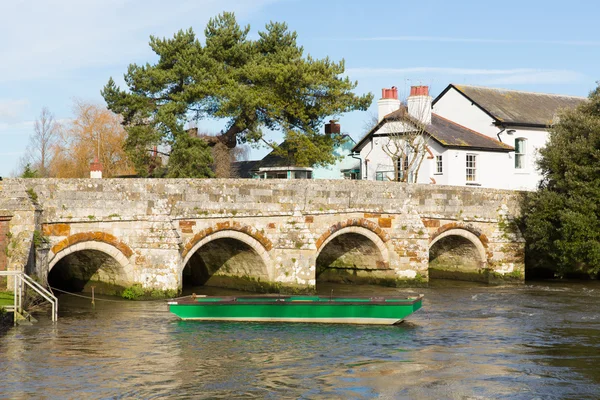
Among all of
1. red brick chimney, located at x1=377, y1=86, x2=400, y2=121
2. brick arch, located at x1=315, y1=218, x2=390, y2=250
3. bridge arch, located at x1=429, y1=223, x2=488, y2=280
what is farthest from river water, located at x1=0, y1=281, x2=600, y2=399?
red brick chimney, located at x1=377, y1=86, x2=400, y2=121

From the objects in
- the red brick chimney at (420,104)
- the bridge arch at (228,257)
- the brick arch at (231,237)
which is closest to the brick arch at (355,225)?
the brick arch at (231,237)

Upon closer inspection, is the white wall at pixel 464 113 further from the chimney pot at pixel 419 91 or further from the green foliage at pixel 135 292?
the green foliage at pixel 135 292

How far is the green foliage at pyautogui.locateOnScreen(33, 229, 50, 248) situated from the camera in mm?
Answer: 27109

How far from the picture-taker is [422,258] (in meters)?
36.4

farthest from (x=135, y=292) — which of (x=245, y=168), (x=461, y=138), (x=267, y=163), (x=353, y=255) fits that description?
(x=245, y=168)

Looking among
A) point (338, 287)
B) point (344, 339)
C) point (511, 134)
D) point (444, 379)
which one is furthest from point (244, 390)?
point (511, 134)

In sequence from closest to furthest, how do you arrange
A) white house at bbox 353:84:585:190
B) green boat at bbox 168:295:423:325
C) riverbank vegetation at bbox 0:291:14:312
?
riverbank vegetation at bbox 0:291:14:312 → green boat at bbox 168:295:423:325 → white house at bbox 353:84:585:190

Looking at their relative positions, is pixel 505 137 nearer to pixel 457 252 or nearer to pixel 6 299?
pixel 457 252

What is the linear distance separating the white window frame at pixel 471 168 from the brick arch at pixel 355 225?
37.1 feet

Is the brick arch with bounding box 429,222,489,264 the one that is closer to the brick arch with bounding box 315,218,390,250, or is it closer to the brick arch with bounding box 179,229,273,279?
the brick arch with bounding box 315,218,390,250

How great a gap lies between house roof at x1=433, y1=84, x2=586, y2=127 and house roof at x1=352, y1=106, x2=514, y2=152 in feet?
4.45

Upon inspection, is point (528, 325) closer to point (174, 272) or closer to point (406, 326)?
point (406, 326)

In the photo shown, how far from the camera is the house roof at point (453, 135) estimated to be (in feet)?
150

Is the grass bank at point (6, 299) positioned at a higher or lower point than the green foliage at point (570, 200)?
lower
